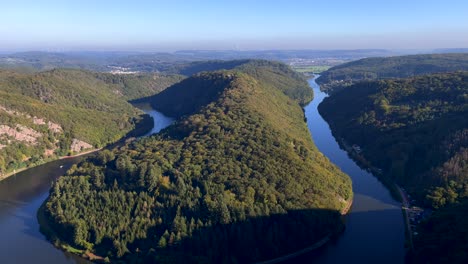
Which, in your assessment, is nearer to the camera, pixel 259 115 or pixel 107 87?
pixel 259 115

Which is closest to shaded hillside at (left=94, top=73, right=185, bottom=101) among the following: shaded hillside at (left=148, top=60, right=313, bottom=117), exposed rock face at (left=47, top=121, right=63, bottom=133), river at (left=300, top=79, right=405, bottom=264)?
shaded hillside at (left=148, top=60, right=313, bottom=117)

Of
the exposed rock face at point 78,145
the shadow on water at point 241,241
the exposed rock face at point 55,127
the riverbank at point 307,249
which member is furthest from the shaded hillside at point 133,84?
the riverbank at point 307,249

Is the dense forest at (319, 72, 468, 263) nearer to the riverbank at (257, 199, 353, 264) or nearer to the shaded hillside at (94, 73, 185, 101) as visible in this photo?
the riverbank at (257, 199, 353, 264)

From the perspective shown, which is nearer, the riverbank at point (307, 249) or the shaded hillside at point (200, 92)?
the riverbank at point (307, 249)

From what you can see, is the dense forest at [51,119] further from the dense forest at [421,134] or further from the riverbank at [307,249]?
the dense forest at [421,134]

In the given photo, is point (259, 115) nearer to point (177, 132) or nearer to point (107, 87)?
point (177, 132)

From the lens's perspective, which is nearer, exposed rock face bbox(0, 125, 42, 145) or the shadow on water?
the shadow on water

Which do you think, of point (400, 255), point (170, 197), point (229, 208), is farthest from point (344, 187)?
point (170, 197)
